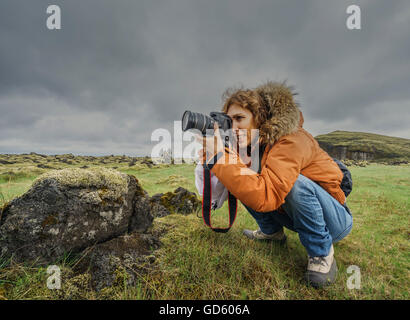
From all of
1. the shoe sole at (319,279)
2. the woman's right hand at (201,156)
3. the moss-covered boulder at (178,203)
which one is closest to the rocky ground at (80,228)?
the woman's right hand at (201,156)

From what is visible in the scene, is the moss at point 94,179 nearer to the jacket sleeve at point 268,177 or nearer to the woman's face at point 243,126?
the jacket sleeve at point 268,177

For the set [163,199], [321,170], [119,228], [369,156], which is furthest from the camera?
[369,156]

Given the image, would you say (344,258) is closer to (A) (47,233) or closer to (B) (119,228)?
(B) (119,228)

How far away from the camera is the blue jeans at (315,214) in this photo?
2225mm

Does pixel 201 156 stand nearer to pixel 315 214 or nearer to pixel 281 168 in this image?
pixel 281 168

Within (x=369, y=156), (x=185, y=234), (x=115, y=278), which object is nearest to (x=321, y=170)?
(x=185, y=234)

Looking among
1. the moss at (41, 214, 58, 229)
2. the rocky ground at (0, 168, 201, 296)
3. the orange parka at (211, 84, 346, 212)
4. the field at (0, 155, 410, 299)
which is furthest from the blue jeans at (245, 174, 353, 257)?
the moss at (41, 214, 58, 229)

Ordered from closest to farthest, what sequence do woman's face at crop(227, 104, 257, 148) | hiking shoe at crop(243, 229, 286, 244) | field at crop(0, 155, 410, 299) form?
field at crop(0, 155, 410, 299)
woman's face at crop(227, 104, 257, 148)
hiking shoe at crop(243, 229, 286, 244)

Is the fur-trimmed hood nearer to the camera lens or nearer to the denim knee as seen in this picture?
the denim knee

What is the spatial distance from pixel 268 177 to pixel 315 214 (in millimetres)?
825

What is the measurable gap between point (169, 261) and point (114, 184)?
4.25 feet

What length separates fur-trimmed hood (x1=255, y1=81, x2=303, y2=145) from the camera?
2287 mm

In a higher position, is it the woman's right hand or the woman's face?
the woman's face

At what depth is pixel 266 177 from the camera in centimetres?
204
